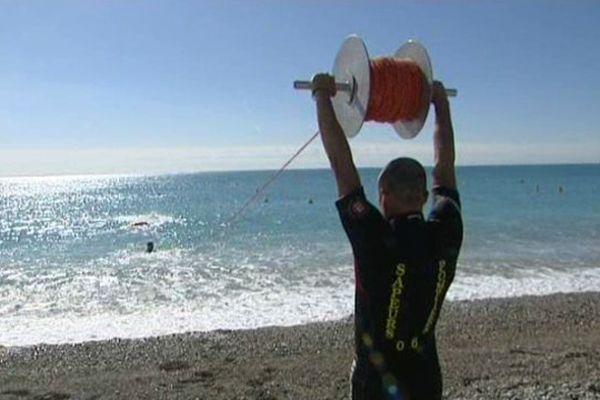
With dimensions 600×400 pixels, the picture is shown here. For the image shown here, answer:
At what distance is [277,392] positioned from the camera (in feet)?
28.4

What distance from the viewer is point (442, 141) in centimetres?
311

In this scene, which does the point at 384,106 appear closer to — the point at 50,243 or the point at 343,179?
the point at 343,179

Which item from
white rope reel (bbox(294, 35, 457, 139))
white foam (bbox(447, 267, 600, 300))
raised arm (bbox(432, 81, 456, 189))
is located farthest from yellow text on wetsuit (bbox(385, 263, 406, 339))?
white foam (bbox(447, 267, 600, 300))

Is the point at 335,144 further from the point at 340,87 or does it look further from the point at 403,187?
the point at 340,87

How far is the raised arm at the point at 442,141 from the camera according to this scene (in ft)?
9.78

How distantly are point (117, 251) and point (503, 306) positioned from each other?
21415 millimetres

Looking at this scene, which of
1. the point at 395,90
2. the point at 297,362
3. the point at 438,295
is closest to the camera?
the point at 438,295

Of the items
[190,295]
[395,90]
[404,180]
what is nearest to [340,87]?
[395,90]

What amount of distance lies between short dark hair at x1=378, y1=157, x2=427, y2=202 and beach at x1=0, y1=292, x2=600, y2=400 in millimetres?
6142

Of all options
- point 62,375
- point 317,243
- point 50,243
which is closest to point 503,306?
point 62,375

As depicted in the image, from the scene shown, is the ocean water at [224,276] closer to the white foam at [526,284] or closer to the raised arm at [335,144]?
the white foam at [526,284]

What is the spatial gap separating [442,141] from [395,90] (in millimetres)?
328

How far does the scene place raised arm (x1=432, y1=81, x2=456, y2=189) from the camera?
117 inches

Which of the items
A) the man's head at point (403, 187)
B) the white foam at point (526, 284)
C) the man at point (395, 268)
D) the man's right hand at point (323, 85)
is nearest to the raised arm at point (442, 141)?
the man at point (395, 268)
